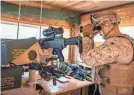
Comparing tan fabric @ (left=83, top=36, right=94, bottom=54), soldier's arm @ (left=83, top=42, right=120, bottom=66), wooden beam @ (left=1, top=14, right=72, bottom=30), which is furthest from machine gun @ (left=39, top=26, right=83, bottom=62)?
wooden beam @ (left=1, top=14, right=72, bottom=30)

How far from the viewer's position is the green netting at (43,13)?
277 centimetres

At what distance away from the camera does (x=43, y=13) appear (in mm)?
3158

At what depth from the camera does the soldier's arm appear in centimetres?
150

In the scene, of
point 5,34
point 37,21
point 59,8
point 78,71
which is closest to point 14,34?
point 5,34

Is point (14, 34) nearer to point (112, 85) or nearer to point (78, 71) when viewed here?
point (78, 71)

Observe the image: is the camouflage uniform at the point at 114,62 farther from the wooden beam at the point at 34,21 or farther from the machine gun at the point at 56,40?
the wooden beam at the point at 34,21

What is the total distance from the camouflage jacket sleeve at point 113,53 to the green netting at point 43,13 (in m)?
1.84

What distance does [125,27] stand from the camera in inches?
112

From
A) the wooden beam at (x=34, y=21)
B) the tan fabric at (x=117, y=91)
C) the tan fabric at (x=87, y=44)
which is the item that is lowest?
the tan fabric at (x=117, y=91)

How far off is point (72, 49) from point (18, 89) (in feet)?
7.45

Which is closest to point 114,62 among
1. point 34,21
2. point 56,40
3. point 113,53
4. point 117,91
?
point 113,53

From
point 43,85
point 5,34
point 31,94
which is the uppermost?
point 5,34

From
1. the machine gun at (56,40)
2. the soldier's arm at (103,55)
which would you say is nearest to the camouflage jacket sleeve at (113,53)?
the soldier's arm at (103,55)

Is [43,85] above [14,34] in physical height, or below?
below
